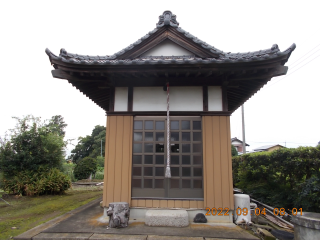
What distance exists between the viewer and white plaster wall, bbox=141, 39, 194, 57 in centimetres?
617

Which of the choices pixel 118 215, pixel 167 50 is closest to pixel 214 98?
pixel 167 50

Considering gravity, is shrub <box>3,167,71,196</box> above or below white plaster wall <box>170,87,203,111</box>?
below

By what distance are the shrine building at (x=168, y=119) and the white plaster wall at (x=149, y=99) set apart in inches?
1.1

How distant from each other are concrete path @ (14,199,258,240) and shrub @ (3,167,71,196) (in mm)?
6368

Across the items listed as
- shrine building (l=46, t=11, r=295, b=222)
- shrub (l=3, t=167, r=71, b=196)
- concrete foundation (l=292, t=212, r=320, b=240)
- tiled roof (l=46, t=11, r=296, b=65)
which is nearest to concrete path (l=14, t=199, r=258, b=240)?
shrine building (l=46, t=11, r=295, b=222)

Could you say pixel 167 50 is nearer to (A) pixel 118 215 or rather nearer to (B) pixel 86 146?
(A) pixel 118 215

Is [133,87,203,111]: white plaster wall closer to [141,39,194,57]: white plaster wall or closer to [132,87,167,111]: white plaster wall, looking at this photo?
[132,87,167,111]: white plaster wall

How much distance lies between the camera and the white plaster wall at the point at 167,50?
617 centimetres

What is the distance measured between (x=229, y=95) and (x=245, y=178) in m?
5.76

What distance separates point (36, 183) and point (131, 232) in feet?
27.7

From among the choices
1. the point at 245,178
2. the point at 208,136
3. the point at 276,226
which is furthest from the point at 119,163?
the point at 245,178

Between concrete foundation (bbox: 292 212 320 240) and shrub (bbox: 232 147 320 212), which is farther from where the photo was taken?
shrub (bbox: 232 147 320 212)

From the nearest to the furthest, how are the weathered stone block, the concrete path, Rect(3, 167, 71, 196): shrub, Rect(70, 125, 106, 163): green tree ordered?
the concrete path
the weathered stone block
Rect(3, 167, 71, 196): shrub
Rect(70, 125, 106, 163): green tree

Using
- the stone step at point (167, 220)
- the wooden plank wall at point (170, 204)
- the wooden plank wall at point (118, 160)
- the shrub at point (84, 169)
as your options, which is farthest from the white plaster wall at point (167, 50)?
the shrub at point (84, 169)
